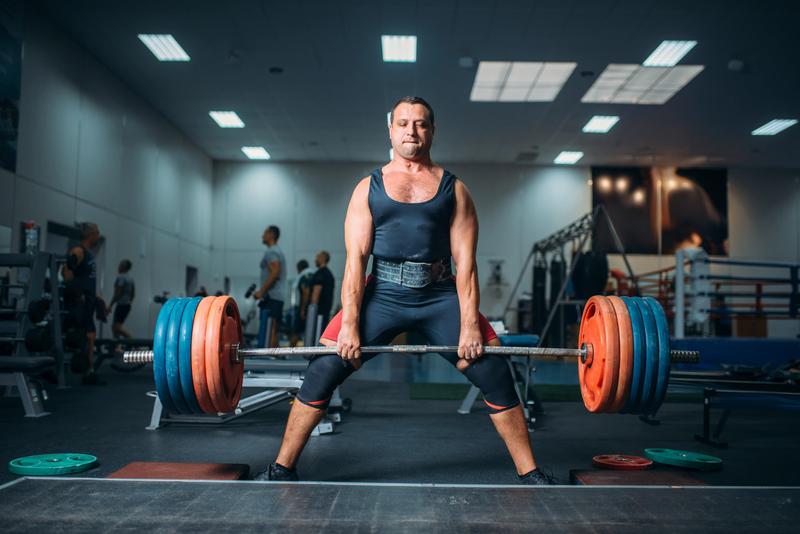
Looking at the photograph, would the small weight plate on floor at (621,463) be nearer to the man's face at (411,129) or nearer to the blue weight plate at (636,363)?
the blue weight plate at (636,363)

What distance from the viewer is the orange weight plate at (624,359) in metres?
1.80

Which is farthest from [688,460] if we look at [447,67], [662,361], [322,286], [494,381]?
[447,67]

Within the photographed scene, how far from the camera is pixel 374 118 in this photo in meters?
9.27

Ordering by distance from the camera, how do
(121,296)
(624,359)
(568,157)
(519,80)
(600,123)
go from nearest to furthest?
(624,359) < (121,296) < (519,80) < (600,123) < (568,157)

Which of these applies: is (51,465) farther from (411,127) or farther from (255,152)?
(255,152)

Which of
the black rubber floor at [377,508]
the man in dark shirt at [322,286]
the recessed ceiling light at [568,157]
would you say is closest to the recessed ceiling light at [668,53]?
the recessed ceiling light at [568,157]

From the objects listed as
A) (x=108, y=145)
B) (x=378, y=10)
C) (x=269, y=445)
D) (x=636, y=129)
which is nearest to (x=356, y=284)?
(x=269, y=445)

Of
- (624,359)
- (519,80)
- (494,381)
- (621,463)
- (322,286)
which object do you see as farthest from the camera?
(519,80)

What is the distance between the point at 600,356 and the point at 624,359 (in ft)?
0.25

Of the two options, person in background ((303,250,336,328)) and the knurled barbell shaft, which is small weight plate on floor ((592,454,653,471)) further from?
person in background ((303,250,336,328))

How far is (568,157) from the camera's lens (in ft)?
36.8

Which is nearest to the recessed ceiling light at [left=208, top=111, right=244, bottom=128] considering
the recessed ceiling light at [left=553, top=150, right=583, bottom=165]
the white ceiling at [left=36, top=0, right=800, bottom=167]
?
the white ceiling at [left=36, top=0, right=800, bottom=167]

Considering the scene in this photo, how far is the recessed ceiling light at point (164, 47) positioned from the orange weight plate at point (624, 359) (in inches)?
249

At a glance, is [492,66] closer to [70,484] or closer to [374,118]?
[374,118]
